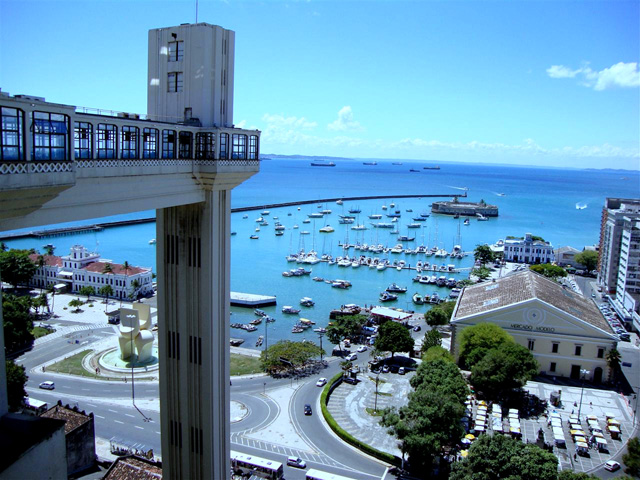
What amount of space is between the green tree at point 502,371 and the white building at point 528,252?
135 ft

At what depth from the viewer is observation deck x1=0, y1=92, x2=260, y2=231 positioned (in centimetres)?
543

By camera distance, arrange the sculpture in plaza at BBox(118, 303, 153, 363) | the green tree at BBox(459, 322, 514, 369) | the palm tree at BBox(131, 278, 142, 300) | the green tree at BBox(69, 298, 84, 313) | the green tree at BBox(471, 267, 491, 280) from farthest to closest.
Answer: the green tree at BBox(471, 267, 491, 280) < the palm tree at BBox(131, 278, 142, 300) < the green tree at BBox(69, 298, 84, 313) < the sculpture in plaza at BBox(118, 303, 153, 363) < the green tree at BBox(459, 322, 514, 369)

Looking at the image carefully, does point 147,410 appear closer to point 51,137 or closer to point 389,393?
point 389,393

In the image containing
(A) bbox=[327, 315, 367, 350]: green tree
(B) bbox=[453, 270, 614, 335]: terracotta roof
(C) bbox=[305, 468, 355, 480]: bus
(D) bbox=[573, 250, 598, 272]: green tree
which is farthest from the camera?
(D) bbox=[573, 250, 598, 272]: green tree

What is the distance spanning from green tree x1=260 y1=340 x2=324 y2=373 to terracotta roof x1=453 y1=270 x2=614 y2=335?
30.9ft

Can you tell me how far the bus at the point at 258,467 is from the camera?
19.4 meters

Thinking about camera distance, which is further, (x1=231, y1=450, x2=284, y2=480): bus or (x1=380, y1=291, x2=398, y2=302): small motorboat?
(x1=380, y1=291, x2=398, y2=302): small motorboat

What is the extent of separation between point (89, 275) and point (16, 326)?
14.9m

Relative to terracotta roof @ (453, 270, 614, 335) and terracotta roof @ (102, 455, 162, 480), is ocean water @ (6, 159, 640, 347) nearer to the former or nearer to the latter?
terracotta roof @ (453, 270, 614, 335)

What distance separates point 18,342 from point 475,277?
42569 millimetres

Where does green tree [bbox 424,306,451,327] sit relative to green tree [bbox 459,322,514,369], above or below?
below

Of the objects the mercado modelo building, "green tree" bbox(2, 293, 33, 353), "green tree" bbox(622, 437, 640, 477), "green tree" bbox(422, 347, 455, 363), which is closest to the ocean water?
the mercado modelo building

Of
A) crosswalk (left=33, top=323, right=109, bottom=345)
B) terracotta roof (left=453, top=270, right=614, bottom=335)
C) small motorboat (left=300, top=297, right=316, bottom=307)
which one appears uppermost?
terracotta roof (left=453, top=270, right=614, bottom=335)

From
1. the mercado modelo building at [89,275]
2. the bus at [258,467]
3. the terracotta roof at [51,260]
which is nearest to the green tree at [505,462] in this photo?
the bus at [258,467]
